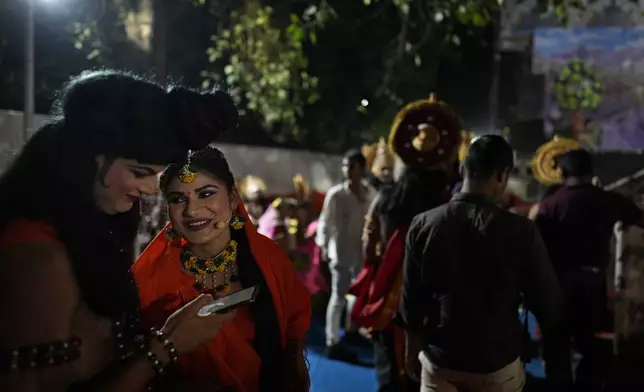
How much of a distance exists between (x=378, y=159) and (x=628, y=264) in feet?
9.37

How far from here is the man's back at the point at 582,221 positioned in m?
3.78

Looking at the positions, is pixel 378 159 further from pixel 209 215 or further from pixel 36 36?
pixel 209 215

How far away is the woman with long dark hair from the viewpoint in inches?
44.1

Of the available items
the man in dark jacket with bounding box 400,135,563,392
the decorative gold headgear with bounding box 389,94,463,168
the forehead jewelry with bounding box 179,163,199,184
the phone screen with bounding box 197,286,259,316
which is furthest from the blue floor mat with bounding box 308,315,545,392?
the phone screen with bounding box 197,286,259,316

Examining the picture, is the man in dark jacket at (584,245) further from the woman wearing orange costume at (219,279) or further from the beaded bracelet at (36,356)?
the beaded bracelet at (36,356)

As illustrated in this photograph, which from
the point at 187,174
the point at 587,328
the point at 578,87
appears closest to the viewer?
the point at 187,174

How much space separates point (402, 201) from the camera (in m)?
3.45

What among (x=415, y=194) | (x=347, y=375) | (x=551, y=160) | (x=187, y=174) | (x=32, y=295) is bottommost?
(x=347, y=375)

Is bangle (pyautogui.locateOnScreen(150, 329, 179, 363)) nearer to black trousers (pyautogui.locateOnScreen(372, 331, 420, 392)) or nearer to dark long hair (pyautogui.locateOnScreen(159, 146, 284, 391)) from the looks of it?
dark long hair (pyautogui.locateOnScreen(159, 146, 284, 391))

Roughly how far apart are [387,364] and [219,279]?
2.14 m

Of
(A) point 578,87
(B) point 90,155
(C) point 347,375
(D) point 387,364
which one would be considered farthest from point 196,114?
(A) point 578,87

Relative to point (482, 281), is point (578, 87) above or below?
above

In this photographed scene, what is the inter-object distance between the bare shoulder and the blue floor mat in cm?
317

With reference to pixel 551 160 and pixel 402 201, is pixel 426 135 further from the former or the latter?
pixel 551 160
